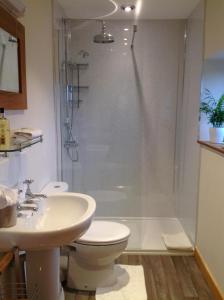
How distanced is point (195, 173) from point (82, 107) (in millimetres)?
1455

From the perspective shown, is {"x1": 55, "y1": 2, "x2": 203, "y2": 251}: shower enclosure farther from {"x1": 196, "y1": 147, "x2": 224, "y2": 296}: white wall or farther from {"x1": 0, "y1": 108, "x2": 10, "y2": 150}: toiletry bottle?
{"x1": 0, "y1": 108, "x2": 10, "y2": 150}: toiletry bottle

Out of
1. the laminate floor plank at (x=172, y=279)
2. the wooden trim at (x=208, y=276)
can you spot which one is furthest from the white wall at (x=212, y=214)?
the laminate floor plank at (x=172, y=279)

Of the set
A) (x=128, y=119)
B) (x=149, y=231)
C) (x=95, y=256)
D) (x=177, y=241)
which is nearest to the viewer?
(x=95, y=256)

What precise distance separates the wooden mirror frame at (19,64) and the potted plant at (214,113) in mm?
1539

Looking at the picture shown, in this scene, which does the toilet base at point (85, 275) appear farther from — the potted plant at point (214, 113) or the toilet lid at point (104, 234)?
the potted plant at point (214, 113)

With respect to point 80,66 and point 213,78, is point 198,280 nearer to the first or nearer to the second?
point 213,78

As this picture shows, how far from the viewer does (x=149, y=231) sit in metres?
3.16

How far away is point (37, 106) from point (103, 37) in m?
1.30

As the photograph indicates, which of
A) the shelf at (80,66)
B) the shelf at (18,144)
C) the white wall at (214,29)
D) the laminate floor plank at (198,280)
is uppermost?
the white wall at (214,29)

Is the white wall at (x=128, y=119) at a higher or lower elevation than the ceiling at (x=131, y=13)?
lower

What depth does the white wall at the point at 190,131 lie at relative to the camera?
2.69 meters

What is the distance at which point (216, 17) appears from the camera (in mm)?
2277

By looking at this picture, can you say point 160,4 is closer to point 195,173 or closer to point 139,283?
point 195,173

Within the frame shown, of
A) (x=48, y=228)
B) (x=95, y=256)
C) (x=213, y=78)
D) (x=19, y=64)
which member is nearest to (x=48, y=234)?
(x=48, y=228)
